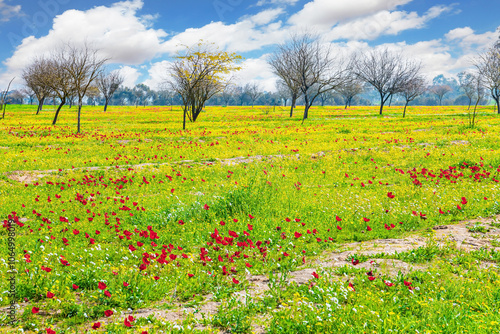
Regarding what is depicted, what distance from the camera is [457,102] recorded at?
173 metres

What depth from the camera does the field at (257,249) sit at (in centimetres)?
385

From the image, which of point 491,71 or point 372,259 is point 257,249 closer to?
point 372,259

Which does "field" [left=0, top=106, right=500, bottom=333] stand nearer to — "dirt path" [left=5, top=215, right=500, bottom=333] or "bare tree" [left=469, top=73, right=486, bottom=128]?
"dirt path" [left=5, top=215, right=500, bottom=333]

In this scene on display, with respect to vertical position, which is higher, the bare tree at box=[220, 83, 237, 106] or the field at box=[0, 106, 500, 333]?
the bare tree at box=[220, 83, 237, 106]

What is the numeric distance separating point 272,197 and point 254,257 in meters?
3.42

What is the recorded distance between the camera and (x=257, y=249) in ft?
20.7

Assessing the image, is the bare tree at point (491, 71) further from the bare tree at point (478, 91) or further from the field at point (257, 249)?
the field at point (257, 249)

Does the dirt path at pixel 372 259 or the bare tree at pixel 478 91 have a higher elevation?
the bare tree at pixel 478 91

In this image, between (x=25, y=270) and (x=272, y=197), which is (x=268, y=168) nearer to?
(x=272, y=197)

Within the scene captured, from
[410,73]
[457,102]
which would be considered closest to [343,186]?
[410,73]

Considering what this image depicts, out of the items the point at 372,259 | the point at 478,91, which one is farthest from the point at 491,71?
the point at 372,259

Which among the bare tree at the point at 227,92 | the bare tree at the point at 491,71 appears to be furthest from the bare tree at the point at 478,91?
the bare tree at the point at 227,92

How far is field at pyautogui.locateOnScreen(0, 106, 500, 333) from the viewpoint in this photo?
3.85 m

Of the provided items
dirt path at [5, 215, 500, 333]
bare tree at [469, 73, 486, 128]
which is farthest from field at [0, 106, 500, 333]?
bare tree at [469, 73, 486, 128]
